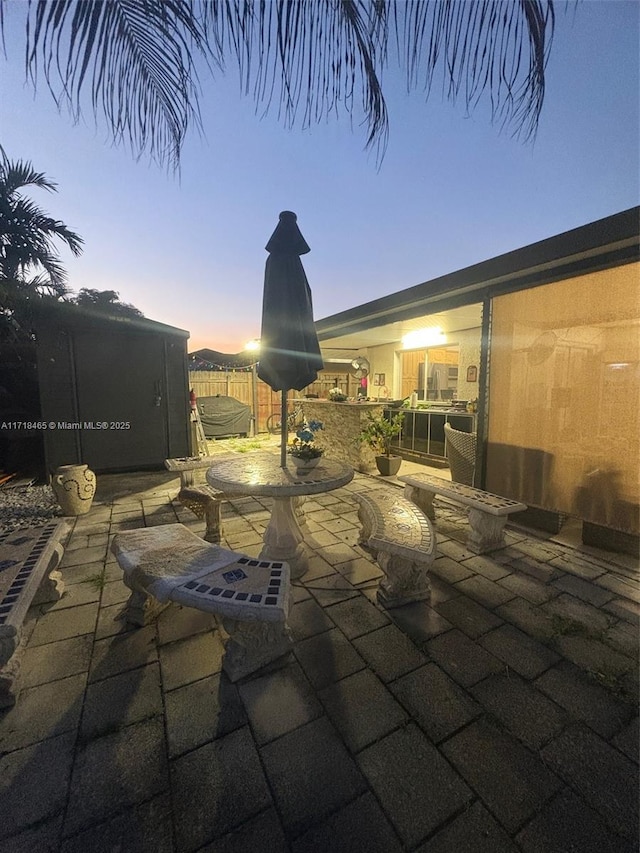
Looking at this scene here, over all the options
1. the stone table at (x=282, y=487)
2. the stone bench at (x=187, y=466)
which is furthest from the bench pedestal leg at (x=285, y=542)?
the stone bench at (x=187, y=466)

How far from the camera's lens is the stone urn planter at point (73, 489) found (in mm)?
4422

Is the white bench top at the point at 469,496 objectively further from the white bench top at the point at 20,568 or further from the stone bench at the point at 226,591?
the white bench top at the point at 20,568

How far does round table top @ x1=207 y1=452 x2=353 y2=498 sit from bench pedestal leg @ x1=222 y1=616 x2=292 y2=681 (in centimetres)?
99

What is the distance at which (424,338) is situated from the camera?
957 cm

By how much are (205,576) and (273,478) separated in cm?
115

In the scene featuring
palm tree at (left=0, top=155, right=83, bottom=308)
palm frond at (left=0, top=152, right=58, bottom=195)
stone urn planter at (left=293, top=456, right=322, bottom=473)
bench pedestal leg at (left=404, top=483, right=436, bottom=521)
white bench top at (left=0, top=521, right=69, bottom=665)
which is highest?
palm frond at (left=0, top=152, right=58, bottom=195)

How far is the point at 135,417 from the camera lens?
6809 mm

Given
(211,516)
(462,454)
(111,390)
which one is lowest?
(211,516)

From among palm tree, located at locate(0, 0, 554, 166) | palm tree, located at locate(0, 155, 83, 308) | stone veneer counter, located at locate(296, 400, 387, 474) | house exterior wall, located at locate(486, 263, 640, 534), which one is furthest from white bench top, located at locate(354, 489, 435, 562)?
palm tree, located at locate(0, 155, 83, 308)

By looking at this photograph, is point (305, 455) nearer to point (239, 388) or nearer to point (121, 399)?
point (121, 399)

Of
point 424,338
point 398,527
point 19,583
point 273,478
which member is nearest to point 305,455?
point 273,478

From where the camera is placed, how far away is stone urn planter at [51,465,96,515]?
14.5 ft

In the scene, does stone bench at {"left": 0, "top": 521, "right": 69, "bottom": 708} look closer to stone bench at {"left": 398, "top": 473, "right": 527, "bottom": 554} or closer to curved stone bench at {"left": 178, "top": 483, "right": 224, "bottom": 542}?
curved stone bench at {"left": 178, "top": 483, "right": 224, "bottom": 542}

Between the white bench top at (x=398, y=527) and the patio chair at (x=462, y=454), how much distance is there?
6.34 ft
